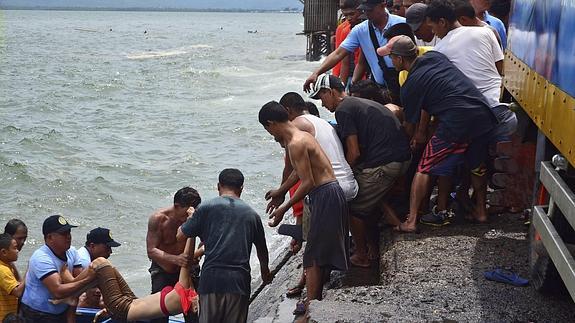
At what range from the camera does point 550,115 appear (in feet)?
15.1

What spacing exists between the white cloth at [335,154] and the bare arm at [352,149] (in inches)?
5.5

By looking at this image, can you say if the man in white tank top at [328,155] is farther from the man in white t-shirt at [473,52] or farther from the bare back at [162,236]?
the bare back at [162,236]

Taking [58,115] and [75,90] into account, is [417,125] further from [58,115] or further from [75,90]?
[75,90]

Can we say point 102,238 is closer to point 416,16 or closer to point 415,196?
point 415,196

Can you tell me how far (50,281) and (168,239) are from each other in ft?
3.65

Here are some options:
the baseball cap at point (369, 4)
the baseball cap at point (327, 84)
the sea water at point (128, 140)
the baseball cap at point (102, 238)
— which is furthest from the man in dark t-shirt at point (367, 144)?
the sea water at point (128, 140)

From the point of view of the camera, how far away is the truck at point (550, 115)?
3982 mm

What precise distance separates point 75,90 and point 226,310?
30.7m

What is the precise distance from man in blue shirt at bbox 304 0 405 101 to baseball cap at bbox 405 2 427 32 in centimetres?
28

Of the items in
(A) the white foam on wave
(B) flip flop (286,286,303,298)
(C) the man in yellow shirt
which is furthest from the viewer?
(A) the white foam on wave

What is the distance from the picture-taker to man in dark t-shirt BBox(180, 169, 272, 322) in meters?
5.90

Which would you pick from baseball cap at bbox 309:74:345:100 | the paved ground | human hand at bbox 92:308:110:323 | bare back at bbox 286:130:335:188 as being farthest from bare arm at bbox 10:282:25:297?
baseball cap at bbox 309:74:345:100

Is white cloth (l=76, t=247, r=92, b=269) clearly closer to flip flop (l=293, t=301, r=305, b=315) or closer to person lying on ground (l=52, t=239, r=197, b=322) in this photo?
person lying on ground (l=52, t=239, r=197, b=322)

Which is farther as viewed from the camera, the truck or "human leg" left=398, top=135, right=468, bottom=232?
"human leg" left=398, top=135, right=468, bottom=232
